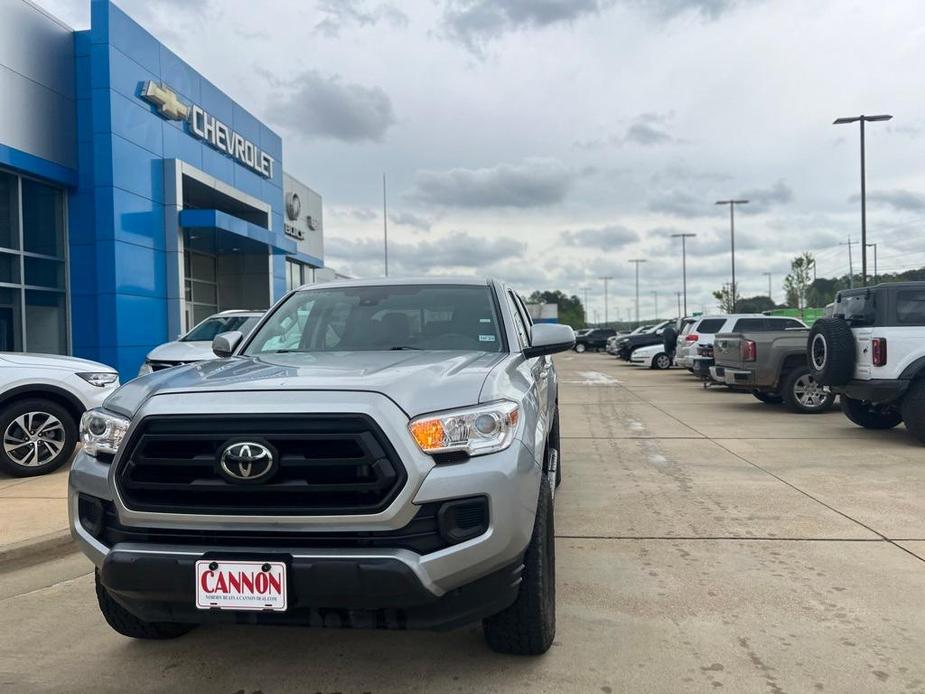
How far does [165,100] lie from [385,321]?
53.0ft

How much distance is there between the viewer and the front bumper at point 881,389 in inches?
333

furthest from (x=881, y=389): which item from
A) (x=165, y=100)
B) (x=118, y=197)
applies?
(x=165, y=100)

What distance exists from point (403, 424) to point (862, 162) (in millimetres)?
24583

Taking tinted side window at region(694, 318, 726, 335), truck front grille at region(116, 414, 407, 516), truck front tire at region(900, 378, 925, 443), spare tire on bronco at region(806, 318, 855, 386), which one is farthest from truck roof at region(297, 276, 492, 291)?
tinted side window at region(694, 318, 726, 335)

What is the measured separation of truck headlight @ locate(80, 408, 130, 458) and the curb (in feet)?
7.02

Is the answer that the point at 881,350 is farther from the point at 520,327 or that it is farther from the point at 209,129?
the point at 209,129

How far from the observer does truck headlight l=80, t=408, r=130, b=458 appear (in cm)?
289

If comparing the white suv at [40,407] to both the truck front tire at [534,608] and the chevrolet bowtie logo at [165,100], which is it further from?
the chevrolet bowtie logo at [165,100]

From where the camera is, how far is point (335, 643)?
135 inches

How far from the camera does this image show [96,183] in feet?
51.5

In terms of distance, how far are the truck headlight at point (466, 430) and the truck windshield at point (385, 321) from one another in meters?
1.14

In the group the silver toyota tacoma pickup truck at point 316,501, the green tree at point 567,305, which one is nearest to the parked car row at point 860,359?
the silver toyota tacoma pickup truck at point 316,501

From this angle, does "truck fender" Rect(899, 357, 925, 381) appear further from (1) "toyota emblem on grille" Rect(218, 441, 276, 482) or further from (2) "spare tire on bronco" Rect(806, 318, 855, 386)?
(1) "toyota emblem on grille" Rect(218, 441, 276, 482)

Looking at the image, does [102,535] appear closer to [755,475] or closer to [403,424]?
[403,424]
